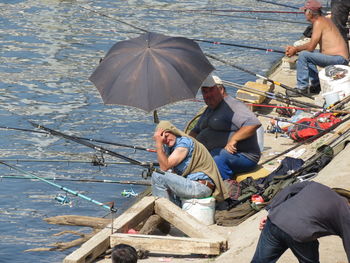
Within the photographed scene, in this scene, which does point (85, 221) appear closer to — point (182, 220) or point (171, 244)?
point (182, 220)

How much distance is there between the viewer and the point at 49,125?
1606cm

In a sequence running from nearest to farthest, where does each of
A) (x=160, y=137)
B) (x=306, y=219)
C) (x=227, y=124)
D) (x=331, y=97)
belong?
(x=306, y=219) < (x=160, y=137) < (x=227, y=124) < (x=331, y=97)

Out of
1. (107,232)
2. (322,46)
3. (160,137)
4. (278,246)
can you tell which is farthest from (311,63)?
(278,246)

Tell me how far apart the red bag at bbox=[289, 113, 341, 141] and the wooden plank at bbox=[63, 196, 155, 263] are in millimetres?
3509

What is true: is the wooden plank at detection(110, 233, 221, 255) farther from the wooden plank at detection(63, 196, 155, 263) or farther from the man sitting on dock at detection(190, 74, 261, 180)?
the man sitting on dock at detection(190, 74, 261, 180)

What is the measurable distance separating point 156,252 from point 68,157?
6.06 metres

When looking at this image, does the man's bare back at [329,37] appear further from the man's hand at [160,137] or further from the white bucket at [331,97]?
the man's hand at [160,137]

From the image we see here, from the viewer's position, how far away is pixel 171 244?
8.00m

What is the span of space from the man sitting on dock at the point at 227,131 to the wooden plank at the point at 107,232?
1203mm

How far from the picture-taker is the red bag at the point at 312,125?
11656mm

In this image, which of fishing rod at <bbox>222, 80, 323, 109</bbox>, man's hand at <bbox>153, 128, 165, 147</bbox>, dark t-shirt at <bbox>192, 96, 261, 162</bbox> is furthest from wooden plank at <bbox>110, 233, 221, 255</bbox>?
fishing rod at <bbox>222, 80, 323, 109</bbox>

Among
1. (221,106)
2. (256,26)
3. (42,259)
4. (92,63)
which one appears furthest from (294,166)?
(256,26)

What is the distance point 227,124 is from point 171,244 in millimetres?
2050

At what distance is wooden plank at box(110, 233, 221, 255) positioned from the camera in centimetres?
792
